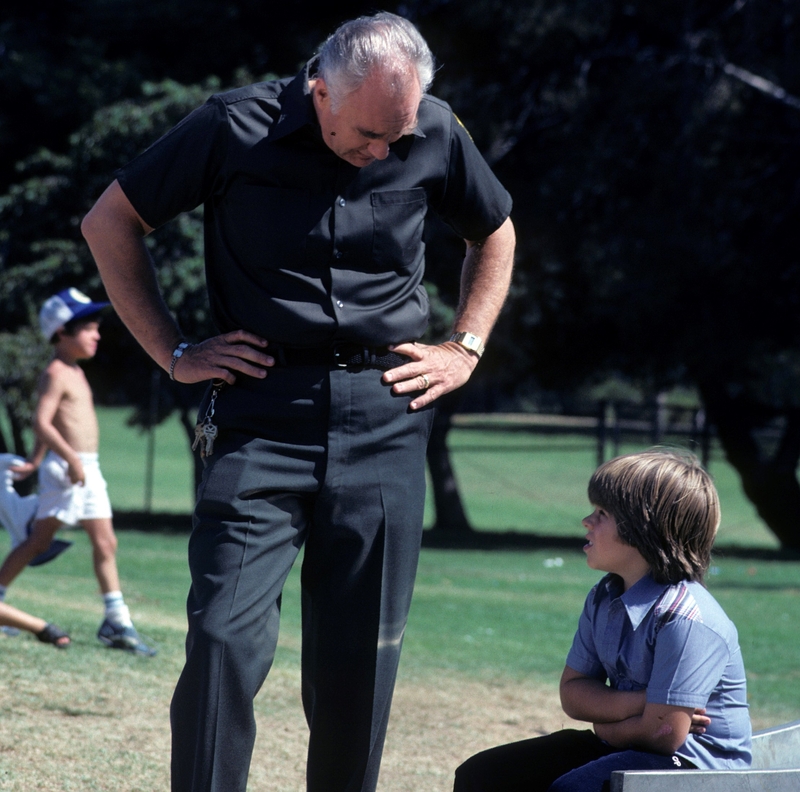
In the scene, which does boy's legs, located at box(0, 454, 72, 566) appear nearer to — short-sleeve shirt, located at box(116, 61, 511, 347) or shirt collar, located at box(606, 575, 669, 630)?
short-sleeve shirt, located at box(116, 61, 511, 347)

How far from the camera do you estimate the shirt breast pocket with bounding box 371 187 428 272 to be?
2934mm

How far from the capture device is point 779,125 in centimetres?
1648

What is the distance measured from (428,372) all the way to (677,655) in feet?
3.05

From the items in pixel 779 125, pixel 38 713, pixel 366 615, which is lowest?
pixel 38 713

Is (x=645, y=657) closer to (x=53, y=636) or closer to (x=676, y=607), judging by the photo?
(x=676, y=607)

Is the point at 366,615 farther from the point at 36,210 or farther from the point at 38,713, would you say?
the point at 36,210

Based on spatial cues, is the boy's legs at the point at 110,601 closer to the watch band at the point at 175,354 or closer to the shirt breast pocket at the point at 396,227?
the watch band at the point at 175,354

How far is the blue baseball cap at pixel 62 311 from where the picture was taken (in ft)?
22.1

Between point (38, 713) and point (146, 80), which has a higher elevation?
point (146, 80)

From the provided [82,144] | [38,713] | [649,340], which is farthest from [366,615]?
[649,340]

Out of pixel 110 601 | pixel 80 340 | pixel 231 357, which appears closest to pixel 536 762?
pixel 231 357

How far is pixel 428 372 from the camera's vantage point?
3.05 meters

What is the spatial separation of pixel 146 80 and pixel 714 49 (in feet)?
27.0

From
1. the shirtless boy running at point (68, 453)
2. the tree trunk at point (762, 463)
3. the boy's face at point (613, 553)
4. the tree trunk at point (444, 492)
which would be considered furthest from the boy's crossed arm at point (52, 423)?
the tree trunk at point (762, 463)
